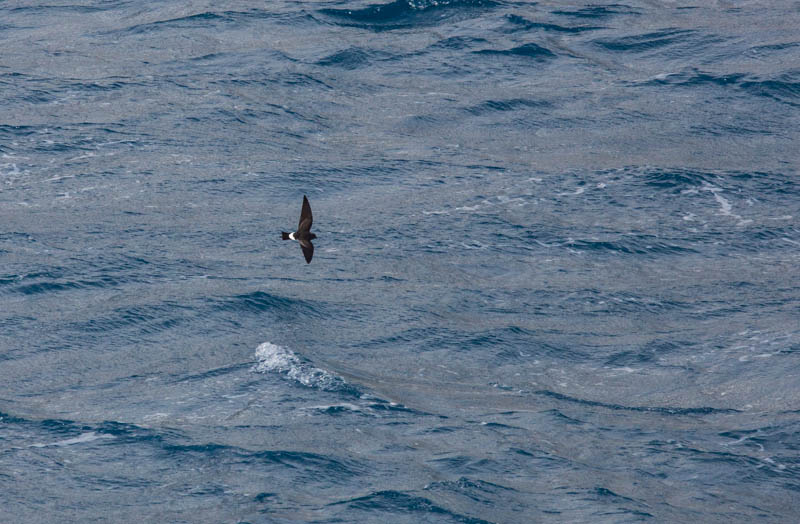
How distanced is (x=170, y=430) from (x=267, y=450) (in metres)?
1.92

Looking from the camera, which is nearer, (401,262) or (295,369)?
(295,369)

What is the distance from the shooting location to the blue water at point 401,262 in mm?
21500

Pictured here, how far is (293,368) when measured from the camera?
24.4m

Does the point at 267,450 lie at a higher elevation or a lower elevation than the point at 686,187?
lower

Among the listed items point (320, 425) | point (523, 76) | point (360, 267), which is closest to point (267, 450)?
point (320, 425)

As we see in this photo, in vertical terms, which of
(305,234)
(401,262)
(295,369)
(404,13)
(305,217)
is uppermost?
(404,13)

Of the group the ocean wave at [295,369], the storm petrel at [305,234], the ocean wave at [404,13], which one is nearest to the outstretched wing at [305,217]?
the storm petrel at [305,234]

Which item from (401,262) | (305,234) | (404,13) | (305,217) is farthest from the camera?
(404,13)

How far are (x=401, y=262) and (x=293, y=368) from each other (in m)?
4.88

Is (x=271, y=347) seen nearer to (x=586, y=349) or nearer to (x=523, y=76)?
(x=586, y=349)

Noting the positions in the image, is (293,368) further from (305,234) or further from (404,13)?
(404,13)

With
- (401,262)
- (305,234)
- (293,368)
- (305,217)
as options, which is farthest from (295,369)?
(401,262)

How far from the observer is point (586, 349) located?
83.1 feet

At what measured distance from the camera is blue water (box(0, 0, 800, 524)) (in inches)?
846
